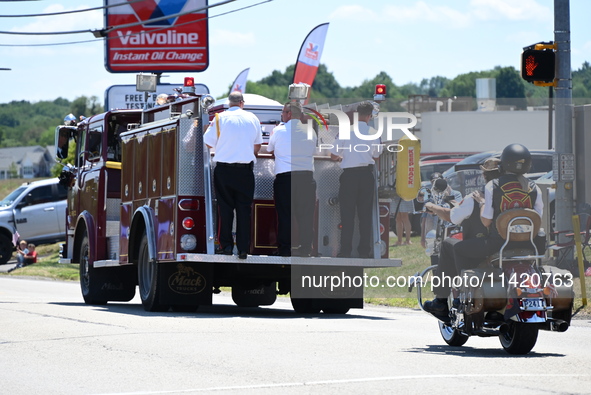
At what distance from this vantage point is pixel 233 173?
13.8 meters

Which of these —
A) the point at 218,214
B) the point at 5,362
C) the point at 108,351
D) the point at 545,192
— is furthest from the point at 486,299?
the point at 545,192

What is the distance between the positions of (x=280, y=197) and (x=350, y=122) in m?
1.61

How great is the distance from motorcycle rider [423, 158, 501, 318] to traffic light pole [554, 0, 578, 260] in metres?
6.28

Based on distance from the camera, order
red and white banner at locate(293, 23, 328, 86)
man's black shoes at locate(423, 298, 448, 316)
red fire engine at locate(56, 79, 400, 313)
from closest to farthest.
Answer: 1. man's black shoes at locate(423, 298, 448, 316)
2. red fire engine at locate(56, 79, 400, 313)
3. red and white banner at locate(293, 23, 328, 86)

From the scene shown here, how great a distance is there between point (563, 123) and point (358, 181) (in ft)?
13.0

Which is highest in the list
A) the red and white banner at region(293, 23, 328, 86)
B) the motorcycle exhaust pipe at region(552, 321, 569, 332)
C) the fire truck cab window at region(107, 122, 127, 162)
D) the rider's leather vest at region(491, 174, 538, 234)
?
the red and white banner at region(293, 23, 328, 86)

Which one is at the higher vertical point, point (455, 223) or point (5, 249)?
point (455, 223)

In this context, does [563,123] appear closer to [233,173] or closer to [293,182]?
[293,182]

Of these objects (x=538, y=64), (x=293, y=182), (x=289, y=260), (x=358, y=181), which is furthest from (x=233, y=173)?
(x=538, y=64)

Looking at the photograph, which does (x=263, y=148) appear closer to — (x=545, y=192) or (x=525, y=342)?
(x=525, y=342)

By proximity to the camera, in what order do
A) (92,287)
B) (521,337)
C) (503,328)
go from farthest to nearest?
(92,287), (503,328), (521,337)

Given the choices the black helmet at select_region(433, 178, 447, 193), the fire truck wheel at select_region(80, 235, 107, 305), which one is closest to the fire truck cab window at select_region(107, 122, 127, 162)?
the fire truck wheel at select_region(80, 235, 107, 305)

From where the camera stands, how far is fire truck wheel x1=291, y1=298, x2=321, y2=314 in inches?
616

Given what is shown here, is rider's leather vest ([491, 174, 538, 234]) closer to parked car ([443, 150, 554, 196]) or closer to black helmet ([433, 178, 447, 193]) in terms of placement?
black helmet ([433, 178, 447, 193])
